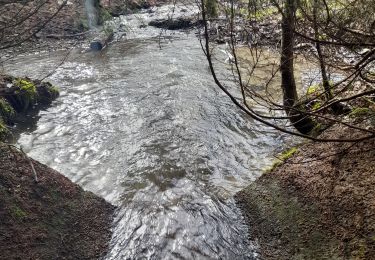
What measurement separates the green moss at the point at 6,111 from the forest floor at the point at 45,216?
406cm

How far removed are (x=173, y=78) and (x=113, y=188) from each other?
623 cm

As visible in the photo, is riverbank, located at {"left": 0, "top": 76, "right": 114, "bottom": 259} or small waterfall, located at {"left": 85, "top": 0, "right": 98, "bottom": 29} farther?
small waterfall, located at {"left": 85, "top": 0, "right": 98, "bottom": 29}

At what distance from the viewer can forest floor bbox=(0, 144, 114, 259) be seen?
438cm

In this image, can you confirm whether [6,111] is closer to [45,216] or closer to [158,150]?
[158,150]

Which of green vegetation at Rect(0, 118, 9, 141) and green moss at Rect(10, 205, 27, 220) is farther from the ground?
green moss at Rect(10, 205, 27, 220)

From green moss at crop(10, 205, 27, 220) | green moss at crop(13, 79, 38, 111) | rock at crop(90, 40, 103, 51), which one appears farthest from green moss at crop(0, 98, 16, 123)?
rock at crop(90, 40, 103, 51)

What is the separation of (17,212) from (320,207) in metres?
3.76

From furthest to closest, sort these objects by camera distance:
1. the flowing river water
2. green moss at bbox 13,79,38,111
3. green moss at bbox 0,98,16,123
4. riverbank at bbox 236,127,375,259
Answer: green moss at bbox 13,79,38,111, green moss at bbox 0,98,16,123, the flowing river water, riverbank at bbox 236,127,375,259

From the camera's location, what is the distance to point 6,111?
363 inches

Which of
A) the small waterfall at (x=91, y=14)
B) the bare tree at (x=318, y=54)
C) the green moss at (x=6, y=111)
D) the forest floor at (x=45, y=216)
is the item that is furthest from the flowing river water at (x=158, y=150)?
the small waterfall at (x=91, y=14)

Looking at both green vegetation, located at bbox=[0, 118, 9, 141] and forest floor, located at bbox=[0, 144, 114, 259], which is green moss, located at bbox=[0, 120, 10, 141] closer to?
green vegetation, located at bbox=[0, 118, 9, 141]

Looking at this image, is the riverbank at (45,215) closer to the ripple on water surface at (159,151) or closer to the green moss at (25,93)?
the ripple on water surface at (159,151)

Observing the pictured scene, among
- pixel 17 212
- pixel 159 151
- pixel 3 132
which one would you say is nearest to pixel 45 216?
pixel 17 212

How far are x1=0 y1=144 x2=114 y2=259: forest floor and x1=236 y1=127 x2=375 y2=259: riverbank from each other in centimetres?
218
